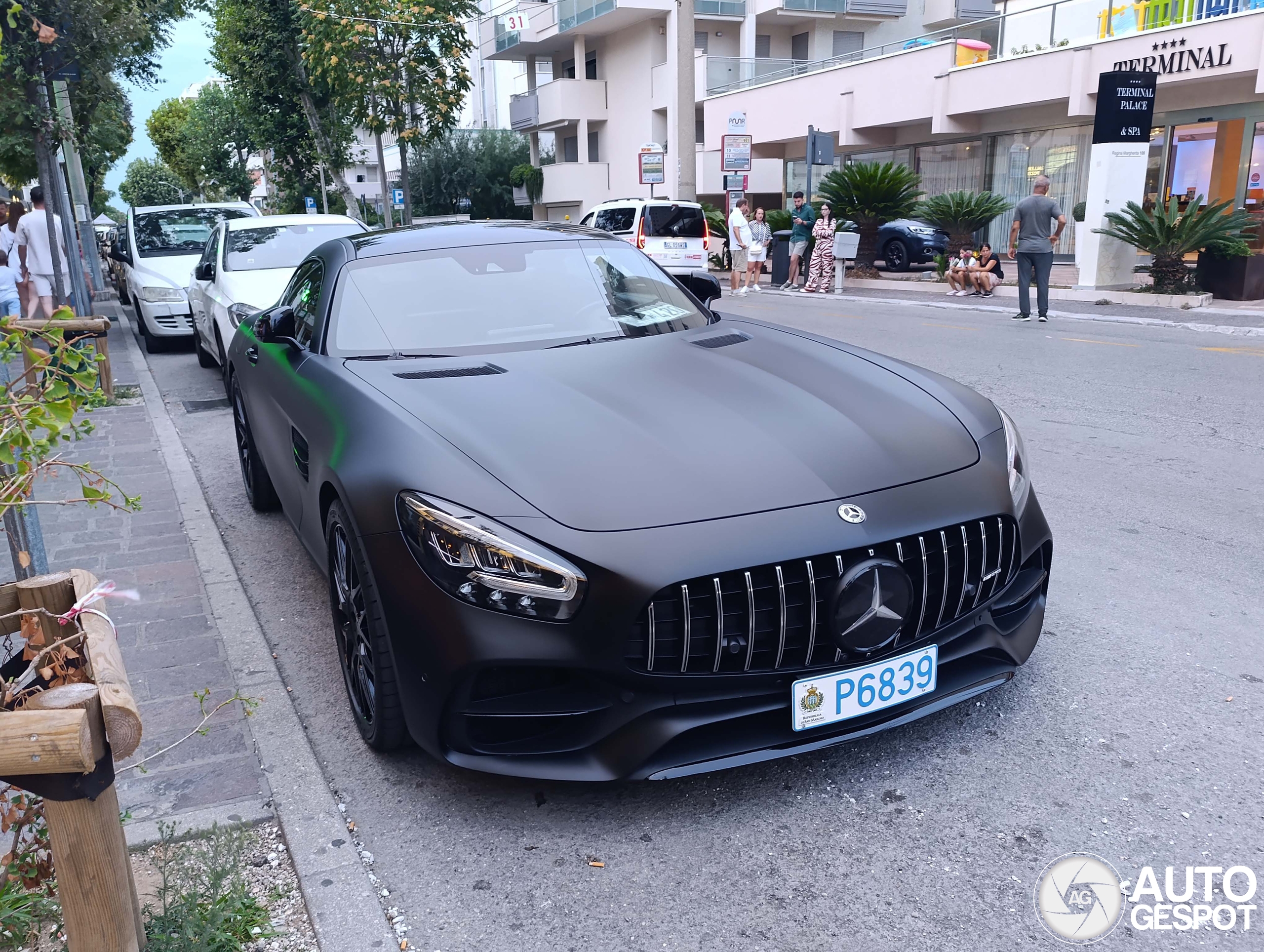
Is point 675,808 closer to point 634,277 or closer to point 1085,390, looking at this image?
point 634,277

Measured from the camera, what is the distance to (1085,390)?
29.4 feet

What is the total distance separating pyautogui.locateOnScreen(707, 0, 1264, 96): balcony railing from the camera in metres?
20.1

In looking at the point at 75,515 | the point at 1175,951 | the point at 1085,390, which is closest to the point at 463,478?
the point at 1175,951

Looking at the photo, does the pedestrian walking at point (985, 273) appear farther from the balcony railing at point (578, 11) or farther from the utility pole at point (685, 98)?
the balcony railing at point (578, 11)

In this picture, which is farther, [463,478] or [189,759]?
[189,759]

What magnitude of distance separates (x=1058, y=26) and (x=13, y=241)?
20672 millimetres

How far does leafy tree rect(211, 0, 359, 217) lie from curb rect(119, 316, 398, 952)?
27.5 metres

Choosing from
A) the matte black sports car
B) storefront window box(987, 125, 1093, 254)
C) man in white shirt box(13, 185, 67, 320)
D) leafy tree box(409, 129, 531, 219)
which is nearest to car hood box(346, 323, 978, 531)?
the matte black sports car

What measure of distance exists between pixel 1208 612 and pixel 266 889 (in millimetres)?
3491

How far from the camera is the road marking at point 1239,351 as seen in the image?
11.1 meters

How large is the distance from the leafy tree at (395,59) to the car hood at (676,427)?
86.3 ft

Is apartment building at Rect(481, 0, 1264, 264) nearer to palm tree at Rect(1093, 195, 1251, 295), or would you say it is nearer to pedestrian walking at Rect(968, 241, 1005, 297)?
palm tree at Rect(1093, 195, 1251, 295)

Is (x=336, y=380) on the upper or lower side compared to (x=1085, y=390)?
upper

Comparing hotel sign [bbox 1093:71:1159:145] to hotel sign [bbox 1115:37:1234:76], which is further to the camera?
hotel sign [bbox 1115:37:1234:76]
